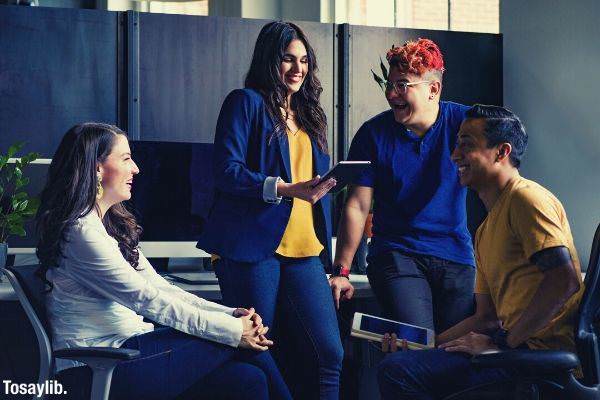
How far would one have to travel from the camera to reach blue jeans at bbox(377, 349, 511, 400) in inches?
76.2

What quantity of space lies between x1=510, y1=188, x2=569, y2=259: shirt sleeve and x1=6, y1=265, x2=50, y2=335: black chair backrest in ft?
3.48

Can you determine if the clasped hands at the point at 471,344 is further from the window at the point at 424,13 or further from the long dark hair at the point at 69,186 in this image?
the window at the point at 424,13

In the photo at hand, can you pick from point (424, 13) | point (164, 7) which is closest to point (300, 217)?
point (424, 13)

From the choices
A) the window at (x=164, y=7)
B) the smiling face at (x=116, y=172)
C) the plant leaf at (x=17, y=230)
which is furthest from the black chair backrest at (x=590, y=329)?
the window at (x=164, y=7)

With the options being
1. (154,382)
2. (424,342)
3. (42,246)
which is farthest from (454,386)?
(42,246)

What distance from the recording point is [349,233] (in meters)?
2.67

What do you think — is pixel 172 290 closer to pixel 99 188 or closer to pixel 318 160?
pixel 99 188

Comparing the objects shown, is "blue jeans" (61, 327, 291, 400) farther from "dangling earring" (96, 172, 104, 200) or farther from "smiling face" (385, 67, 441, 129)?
"smiling face" (385, 67, 441, 129)

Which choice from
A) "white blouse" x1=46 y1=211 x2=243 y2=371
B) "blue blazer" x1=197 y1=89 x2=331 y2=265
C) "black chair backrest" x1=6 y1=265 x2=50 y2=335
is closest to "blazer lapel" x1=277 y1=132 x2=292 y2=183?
"blue blazer" x1=197 y1=89 x2=331 y2=265

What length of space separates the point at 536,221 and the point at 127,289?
0.93 m

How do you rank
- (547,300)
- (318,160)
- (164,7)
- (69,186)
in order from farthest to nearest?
1. (164,7)
2. (318,160)
3. (69,186)
4. (547,300)

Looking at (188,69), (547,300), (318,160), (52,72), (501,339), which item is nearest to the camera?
(547,300)

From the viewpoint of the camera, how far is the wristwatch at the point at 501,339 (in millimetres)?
1908

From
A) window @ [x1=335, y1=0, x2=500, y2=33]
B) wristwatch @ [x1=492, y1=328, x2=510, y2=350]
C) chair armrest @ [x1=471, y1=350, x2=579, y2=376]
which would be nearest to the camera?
chair armrest @ [x1=471, y1=350, x2=579, y2=376]
